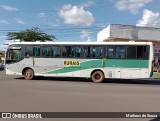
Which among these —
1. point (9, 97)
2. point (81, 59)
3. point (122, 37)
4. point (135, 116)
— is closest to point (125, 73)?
point (81, 59)

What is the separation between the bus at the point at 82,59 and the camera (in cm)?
2212

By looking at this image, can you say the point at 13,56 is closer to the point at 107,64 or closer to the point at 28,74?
the point at 28,74

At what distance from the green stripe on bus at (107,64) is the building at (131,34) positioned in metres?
24.9

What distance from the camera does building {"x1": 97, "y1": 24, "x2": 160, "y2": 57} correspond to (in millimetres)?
48219

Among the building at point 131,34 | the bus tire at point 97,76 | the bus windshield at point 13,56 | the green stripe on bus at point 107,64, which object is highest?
the building at point 131,34

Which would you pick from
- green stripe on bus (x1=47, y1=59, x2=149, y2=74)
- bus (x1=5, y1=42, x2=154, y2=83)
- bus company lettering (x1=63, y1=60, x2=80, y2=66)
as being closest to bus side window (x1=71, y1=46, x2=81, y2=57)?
bus (x1=5, y1=42, x2=154, y2=83)

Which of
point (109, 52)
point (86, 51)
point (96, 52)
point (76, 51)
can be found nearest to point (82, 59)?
point (86, 51)

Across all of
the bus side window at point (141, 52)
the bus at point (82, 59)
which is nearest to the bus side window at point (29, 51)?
the bus at point (82, 59)

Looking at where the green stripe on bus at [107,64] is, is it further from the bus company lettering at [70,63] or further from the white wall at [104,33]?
the white wall at [104,33]

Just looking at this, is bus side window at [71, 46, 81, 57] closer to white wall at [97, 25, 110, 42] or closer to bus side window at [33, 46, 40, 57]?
bus side window at [33, 46, 40, 57]

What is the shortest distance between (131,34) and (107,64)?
89.9 ft

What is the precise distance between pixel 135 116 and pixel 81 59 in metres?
13.8

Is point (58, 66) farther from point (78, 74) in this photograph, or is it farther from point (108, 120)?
point (108, 120)

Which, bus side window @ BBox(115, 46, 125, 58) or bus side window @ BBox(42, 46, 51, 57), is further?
bus side window @ BBox(42, 46, 51, 57)
